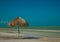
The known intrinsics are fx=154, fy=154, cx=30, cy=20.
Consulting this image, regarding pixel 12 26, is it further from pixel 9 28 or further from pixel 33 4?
pixel 33 4

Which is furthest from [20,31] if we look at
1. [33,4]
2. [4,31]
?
[33,4]

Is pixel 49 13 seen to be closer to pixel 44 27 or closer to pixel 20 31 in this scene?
pixel 44 27

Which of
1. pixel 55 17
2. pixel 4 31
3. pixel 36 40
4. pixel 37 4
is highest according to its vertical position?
pixel 37 4

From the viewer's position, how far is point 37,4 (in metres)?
2.43

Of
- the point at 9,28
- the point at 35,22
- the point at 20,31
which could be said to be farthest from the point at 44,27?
the point at 9,28

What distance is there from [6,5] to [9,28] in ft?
1.23

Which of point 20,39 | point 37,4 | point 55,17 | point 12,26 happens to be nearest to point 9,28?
point 12,26

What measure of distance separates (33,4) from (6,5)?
1.42ft

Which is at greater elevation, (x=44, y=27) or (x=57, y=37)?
(x=44, y=27)

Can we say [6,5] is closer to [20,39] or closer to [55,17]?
[20,39]

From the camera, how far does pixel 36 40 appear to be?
7.74ft

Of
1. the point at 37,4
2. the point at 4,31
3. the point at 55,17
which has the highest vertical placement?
the point at 37,4

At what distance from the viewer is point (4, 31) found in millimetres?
2414

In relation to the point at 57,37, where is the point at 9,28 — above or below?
above
